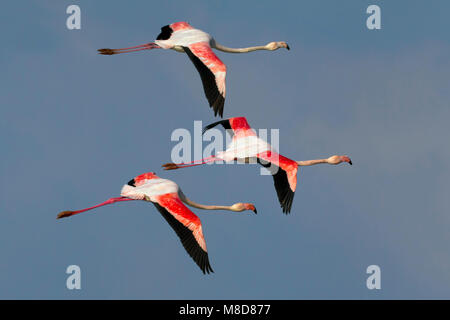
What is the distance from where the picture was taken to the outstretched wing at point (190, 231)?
36.8 m

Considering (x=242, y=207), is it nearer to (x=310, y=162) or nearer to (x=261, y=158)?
(x=261, y=158)

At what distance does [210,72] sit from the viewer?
38.8 meters

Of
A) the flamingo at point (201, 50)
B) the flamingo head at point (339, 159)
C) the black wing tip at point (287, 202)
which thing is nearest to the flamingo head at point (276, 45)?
the flamingo at point (201, 50)

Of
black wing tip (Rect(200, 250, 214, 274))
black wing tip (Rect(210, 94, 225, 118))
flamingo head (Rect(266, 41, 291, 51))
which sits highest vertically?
flamingo head (Rect(266, 41, 291, 51))

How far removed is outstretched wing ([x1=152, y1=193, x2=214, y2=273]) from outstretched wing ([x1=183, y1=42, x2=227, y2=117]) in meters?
2.80

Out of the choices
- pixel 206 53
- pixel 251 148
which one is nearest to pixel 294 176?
pixel 251 148

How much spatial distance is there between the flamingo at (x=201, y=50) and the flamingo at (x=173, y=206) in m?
2.54

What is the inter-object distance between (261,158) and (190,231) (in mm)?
4750

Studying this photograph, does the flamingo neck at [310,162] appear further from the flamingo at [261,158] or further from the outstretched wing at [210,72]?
the outstretched wing at [210,72]

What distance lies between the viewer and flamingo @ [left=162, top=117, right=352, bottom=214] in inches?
1581

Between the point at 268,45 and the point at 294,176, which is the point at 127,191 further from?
the point at 268,45

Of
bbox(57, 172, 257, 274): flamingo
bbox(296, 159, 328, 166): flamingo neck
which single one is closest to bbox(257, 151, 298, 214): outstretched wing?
bbox(57, 172, 257, 274): flamingo

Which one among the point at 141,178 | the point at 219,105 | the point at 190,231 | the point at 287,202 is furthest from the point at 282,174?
the point at 190,231

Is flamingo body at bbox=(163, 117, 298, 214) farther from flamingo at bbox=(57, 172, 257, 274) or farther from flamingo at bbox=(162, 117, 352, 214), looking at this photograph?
flamingo at bbox=(57, 172, 257, 274)
